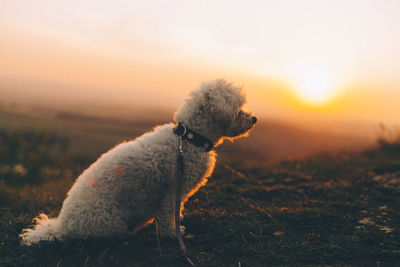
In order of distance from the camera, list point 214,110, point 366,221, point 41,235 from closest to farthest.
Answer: point 41,235 → point 214,110 → point 366,221

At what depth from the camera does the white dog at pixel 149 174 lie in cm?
410

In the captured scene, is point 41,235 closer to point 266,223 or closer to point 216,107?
point 216,107

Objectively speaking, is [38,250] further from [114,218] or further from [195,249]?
[195,249]

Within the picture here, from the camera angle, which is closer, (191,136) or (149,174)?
(149,174)

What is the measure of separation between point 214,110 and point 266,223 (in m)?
1.92

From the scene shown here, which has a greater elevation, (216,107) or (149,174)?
(216,107)

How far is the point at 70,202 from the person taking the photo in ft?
13.6

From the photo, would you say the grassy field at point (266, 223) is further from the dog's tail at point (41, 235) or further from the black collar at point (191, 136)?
the black collar at point (191, 136)

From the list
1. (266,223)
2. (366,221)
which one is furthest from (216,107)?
(366,221)

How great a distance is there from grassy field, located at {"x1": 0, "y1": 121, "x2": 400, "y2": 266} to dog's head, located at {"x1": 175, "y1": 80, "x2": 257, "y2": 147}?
145cm

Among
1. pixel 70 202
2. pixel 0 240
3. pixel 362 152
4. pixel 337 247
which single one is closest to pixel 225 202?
pixel 337 247

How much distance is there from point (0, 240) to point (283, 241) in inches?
153

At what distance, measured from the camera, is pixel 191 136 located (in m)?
4.52

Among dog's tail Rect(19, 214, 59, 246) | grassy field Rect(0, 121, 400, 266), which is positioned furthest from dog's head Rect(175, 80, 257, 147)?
dog's tail Rect(19, 214, 59, 246)
